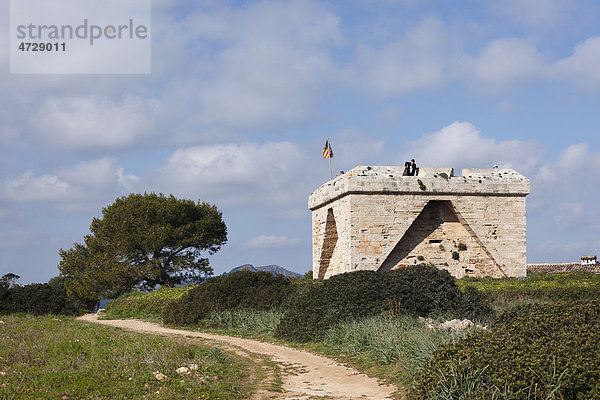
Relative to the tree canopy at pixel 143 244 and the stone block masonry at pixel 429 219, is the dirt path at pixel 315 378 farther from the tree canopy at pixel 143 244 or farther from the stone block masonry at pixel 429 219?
the tree canopy at pixel 143 244

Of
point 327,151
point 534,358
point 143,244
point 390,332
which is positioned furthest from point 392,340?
point 143,244

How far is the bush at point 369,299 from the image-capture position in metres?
13.2

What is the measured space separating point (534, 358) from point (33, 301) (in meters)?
23.3

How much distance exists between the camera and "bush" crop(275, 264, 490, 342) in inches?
520

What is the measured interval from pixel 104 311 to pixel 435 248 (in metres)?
15.5

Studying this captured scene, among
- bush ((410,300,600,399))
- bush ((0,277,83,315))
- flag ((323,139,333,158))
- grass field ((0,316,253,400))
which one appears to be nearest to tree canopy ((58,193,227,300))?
bush ((0,277,83,315))

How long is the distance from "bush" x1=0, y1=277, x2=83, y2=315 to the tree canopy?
8179 millimetres

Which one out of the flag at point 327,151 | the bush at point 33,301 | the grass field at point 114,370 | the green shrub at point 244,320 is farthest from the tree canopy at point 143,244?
the grass field at point 114,370

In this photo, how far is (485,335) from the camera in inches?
305

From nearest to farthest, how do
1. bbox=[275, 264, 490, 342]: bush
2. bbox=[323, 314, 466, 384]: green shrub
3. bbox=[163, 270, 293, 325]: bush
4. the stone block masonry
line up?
bbox=[323, 314, 466, 384]: green shrub < bbox=[275, 264, 490, 342]: bush < bbox=[163, 270, 293, 325]: bush < the stone block masonry

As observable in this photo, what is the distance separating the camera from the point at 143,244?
34250mm

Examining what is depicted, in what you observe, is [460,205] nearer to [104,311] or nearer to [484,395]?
[104,311]

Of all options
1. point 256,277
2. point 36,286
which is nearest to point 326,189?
point 256,277

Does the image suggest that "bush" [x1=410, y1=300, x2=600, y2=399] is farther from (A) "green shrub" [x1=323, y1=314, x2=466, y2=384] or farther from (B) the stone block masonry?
(B) the stone block masonry
